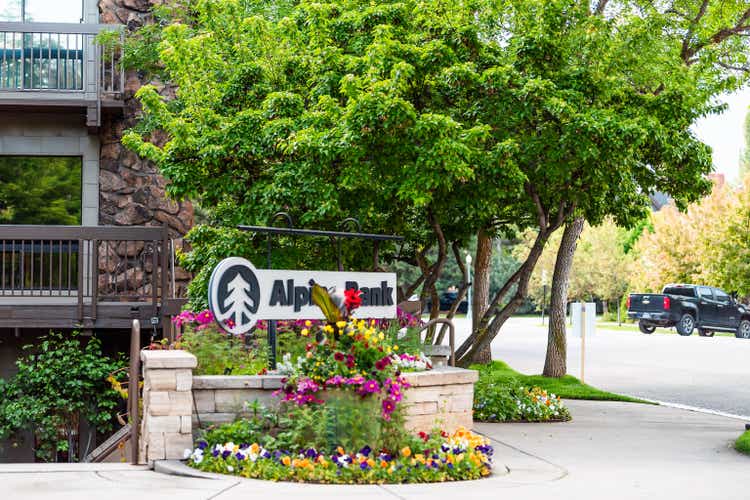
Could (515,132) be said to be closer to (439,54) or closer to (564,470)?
(439,54)

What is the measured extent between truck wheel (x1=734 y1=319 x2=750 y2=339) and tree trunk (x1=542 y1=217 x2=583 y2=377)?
22.9 meters

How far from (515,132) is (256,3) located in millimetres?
5534

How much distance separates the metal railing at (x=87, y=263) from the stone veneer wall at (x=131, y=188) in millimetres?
748

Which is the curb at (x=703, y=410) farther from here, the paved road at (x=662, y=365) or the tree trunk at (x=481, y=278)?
the tree trunk at (x=481, y=278)

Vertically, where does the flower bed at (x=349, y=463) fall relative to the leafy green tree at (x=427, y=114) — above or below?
below

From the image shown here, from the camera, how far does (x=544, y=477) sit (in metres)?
8.68

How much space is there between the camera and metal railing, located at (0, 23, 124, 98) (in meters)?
17.8

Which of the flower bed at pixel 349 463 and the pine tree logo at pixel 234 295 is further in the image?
the pine tree logo at pixel 234 295

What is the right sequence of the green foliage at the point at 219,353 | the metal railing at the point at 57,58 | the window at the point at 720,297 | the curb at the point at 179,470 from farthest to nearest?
the window at the point at 720,297 → the metal railing at the point at 57,58 → the green foliage at the point at 219,353 → the curb at the point at 179,470

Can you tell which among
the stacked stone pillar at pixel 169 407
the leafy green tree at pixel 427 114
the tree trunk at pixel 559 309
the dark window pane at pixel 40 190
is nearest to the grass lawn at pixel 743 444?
the leafy green tree at pixel 427 114

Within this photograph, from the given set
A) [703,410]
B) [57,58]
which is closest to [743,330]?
[703,410]

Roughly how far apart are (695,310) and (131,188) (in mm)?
26953

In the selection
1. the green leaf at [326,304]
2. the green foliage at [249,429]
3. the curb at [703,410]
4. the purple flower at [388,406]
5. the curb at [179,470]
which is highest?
the green leaf at [326,304]

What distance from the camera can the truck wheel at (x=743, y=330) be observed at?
38.9 metres
